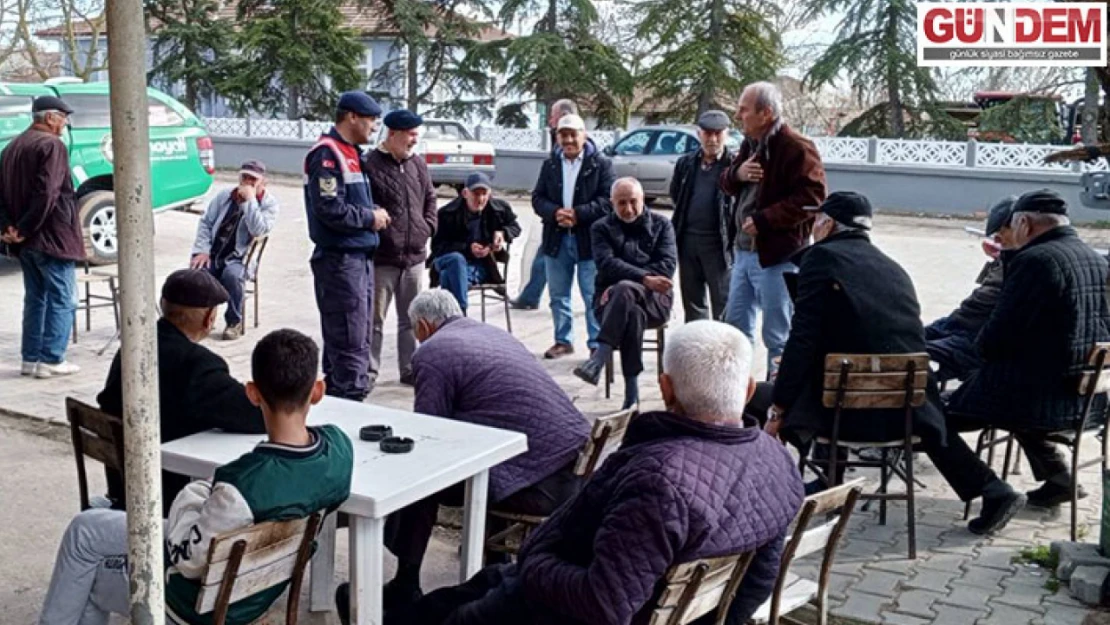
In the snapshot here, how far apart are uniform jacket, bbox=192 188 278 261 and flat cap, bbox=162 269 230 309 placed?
5.24m

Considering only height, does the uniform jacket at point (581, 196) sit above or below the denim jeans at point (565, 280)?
above

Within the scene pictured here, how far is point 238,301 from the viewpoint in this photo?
9.59m

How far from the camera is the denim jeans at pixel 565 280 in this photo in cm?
879

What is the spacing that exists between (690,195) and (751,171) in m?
0.97

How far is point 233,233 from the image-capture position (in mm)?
9539

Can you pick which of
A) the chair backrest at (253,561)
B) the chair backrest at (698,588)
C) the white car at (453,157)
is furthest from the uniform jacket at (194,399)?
the white car at (453,157)

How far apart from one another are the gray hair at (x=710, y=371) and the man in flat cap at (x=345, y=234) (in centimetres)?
392

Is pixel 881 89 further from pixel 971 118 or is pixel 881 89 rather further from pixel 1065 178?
pixel 1065 178

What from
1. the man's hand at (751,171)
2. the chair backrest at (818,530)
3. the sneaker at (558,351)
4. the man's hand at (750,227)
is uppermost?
the man's hand at (751,171)

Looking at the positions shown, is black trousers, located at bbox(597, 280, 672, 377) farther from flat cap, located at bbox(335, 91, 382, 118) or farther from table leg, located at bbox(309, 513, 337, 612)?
table leg, located at bbox(309, 513, 337, 612)

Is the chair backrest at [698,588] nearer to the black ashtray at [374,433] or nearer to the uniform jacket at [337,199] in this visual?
the black ashtray at [374,433]

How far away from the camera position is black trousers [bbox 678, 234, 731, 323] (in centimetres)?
798

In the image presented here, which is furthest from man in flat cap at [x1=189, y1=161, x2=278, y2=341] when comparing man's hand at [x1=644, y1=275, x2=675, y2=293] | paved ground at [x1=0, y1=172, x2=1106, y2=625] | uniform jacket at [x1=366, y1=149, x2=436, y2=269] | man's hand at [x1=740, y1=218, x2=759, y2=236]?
man's hand at [x1=740, y1=218, x2=759, y2=236]

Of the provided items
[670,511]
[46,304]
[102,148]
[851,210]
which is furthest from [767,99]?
[102,148]
